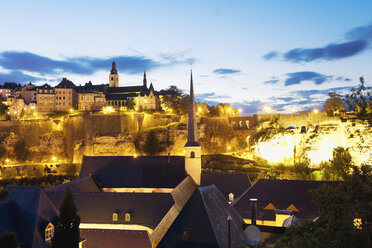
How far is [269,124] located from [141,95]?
35.4 meters

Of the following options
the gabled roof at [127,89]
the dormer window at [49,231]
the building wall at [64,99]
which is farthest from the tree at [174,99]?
the dormer window at [49,231]

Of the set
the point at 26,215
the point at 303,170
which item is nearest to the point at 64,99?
the point at 303,170

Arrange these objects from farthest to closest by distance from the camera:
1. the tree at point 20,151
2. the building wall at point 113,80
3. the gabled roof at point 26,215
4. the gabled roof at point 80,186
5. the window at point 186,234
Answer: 1. the building wall at point 113,80
2. the tree at point 20,151
3. the gabled roof at point 80,186
4. the window at point 186,234
5. the gabled roof at point 26,215

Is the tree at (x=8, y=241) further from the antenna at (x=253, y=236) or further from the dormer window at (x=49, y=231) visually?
the antenna at (x=253, y=236)

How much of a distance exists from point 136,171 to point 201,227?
62.2 ft

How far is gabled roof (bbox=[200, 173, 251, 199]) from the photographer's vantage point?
37.3 meters

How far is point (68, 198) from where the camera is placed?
16.5 metres

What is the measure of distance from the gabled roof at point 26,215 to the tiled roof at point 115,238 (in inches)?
192

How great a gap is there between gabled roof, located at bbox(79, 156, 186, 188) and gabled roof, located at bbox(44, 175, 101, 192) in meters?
0.96

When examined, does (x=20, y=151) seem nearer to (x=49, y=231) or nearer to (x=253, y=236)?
(x=49, y=231)

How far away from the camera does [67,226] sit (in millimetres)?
16453

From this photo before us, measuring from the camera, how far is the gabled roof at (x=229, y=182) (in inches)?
1469

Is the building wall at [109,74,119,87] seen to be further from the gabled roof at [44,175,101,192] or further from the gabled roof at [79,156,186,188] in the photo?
the gabled roof at [44,175,101,192]

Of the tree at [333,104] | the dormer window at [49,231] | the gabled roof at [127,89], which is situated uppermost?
the gabled roof at [127,89]
